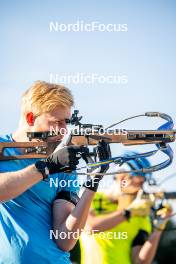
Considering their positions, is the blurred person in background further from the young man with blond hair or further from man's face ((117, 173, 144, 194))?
the young man with blond hair

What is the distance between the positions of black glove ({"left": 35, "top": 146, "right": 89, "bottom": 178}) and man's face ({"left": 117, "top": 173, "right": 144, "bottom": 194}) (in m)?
2.68

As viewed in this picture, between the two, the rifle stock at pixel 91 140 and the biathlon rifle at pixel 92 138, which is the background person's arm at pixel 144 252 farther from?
the rifle stock at pixel 91 140

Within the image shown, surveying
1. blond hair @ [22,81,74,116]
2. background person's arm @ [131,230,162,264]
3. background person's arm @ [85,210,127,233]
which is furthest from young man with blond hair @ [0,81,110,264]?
background person's arm @ [131,230,162,264]

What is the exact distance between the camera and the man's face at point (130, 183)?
7535 millimetres

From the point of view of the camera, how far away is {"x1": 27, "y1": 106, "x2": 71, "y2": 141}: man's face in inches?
203

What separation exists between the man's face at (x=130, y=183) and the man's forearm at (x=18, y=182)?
9.03 feet

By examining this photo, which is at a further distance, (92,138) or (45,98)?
(45,98)

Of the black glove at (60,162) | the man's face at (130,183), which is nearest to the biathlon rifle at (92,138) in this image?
the black glove at (60,162)

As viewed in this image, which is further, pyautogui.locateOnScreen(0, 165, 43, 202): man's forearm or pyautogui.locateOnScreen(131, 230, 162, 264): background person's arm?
pyautogui.locateOnScreen(131, 230, 162, 264): background person's arm

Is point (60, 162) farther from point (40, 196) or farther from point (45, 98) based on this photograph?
point (45, 98)

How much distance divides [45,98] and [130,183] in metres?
2.87

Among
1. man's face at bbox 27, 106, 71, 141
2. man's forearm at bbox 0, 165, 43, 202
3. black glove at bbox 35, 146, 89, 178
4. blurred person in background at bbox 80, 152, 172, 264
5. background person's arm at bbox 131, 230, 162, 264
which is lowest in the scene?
background person's arm at bbox 131, 230, 162, 264

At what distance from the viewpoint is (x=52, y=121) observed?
5.16 metres

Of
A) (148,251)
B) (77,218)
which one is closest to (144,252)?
(148,251)
